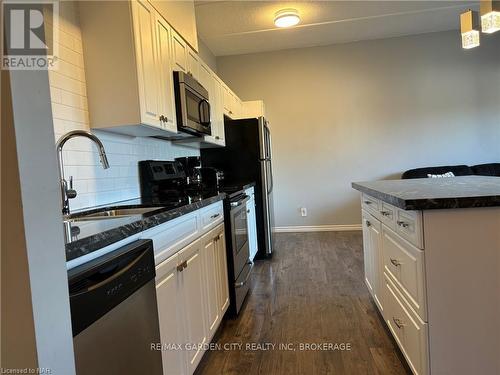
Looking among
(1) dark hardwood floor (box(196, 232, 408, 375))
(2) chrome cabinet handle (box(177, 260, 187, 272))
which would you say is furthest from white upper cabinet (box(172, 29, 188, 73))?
(1) dark hardwood floor (box(196, 232, 408, 375))

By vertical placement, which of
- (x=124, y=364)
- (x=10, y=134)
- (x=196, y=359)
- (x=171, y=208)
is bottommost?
(x=196, y=359)

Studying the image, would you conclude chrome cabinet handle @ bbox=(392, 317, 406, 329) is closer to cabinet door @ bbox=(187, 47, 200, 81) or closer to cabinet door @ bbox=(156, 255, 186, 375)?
cabinet door @ bbox=(156, 255, 186, 375)

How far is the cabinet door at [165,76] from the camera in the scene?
6.53ft

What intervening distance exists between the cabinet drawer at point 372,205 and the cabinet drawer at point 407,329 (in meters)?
0.37

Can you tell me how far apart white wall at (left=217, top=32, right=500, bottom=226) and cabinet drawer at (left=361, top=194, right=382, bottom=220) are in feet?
8.79

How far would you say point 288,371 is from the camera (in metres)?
1.65

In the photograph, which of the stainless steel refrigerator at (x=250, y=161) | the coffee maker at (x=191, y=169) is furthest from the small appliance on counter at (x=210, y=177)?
the stainless steel refrigerator at (x=250, y=161)

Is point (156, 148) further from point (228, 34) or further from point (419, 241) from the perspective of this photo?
point (228, 34)

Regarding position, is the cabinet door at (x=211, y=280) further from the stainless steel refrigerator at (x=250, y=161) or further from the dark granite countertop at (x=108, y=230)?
the stainless steel refrigerator at (x=250, y=161)

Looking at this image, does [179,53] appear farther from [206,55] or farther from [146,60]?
[206,55]

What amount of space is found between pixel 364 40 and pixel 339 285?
369 centimetres

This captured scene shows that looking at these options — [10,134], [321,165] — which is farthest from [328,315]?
[321,165]

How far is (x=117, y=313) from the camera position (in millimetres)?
904

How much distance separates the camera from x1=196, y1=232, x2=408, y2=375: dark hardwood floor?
66.5 inches
